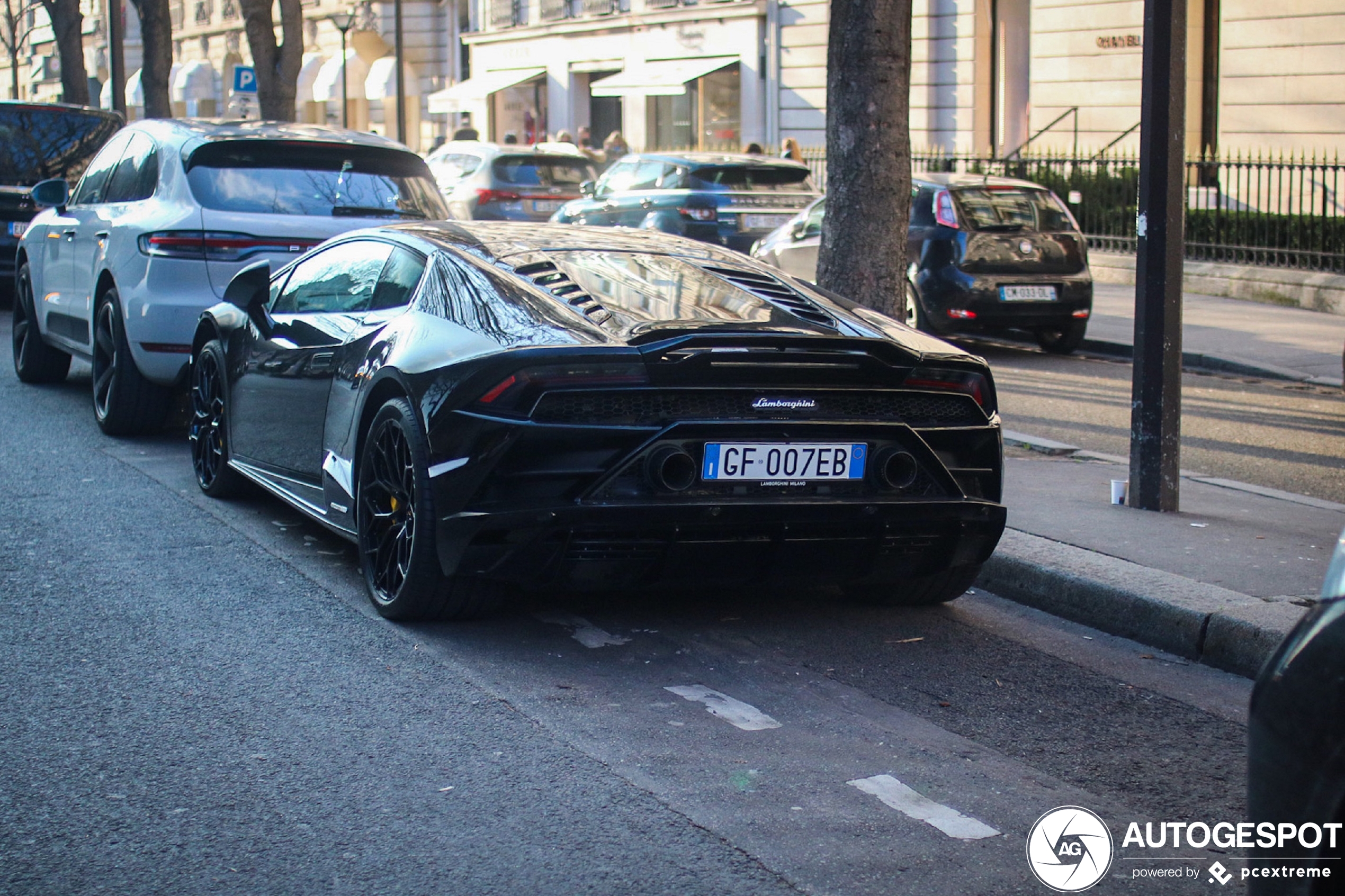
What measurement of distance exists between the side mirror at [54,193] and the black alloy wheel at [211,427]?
3.23m

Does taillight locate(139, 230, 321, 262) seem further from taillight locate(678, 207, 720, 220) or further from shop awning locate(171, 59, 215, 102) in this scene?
shop awning locate(171, 59, 215, 102)

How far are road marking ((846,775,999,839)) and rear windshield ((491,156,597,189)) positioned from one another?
19403 millimetres

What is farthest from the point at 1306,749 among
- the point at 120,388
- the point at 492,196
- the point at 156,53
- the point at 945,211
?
the point at 156,53

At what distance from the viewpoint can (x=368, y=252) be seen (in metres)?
6.37

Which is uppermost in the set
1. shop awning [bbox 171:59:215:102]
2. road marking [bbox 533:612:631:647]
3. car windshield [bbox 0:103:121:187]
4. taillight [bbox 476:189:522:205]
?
shop awning [bbox 171:59:215:102]

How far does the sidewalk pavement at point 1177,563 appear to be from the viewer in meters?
5.29

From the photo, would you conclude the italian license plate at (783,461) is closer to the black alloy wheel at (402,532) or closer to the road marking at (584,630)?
the road marking at (584,630)

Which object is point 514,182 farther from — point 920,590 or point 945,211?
point 920,590

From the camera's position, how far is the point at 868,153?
30.1ft

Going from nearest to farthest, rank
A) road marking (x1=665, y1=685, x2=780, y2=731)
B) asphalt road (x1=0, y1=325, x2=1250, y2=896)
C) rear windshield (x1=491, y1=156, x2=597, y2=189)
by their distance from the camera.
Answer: asphalt road (x1=0, y1=325, x2=1250, y2=896), road marking (x1=665, y1=685, x2=780, y2=731), rear windshield (x1=491, y1=156, x2=597, y2=189)

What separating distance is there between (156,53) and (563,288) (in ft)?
79.9

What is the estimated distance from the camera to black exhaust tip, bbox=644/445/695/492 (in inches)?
192

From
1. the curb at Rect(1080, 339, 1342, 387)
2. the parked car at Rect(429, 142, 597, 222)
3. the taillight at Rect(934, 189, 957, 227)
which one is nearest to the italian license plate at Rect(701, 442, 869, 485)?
the curb at Rect(1080, 339, 1342, 387)

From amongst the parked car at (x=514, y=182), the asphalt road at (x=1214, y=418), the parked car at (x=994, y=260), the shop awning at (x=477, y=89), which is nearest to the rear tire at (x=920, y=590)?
the asphalt road at (x=1214, y=418)
